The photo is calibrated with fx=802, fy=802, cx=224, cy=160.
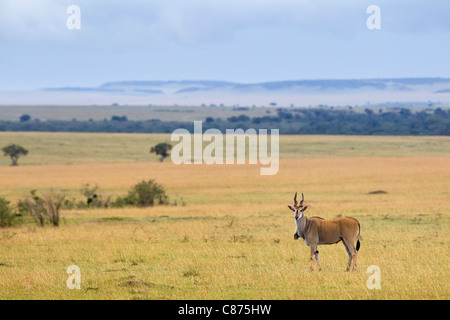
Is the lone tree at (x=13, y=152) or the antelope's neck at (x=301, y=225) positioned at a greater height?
the antelope's neck at (x=301, y=225)

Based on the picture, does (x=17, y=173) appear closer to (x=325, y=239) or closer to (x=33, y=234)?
(x=33, y=234)

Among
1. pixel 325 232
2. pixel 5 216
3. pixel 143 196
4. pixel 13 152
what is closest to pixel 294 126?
pixel 13 152

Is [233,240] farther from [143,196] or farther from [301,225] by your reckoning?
[143,196]

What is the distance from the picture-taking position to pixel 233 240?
21922 mm

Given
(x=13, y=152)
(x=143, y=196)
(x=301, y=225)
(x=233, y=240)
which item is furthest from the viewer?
(x=13, y=152)

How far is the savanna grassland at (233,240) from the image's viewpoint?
1433cm

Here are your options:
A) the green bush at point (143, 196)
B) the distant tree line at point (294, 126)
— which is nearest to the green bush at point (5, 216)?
the green bush at point (143, 196)

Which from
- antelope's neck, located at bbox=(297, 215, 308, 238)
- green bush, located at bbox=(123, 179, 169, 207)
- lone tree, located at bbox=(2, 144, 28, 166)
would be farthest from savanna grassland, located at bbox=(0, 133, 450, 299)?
lone tree, located at bbox=(2, 144, 28, 166)

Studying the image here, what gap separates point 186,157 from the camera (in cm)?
7856

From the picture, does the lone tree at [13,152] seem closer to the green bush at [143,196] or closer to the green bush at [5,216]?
the green bush at [143,196]

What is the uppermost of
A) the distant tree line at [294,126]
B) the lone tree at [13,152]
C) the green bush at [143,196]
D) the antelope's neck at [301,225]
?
the distant tree line at [294,126]

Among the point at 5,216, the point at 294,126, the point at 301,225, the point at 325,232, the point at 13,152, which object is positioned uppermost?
the point at 294,126

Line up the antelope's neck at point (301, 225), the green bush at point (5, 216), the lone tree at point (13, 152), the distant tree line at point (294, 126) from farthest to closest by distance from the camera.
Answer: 1. the distant tree line at point (294, 126)
2. the lone tree at point (13, 152)
3. the green bush at point (5, 216)
4. the antelope's neck at point (301, 225)

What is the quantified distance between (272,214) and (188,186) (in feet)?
60.5
